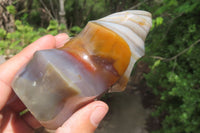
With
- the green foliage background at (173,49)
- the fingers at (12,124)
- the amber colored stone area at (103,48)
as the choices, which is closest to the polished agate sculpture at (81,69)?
the amber colored stone area at (103,48)

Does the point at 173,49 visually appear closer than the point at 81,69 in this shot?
No

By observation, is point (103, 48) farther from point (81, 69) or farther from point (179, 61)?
point (179, 61)

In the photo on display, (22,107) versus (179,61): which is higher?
(22,107)

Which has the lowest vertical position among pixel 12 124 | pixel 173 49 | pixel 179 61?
pixel 179 61

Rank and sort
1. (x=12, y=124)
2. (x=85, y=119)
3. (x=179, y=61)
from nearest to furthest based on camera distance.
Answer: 1. (x=85, y=119)
2. (x=12, y=124)
3. (x=179, y=61)

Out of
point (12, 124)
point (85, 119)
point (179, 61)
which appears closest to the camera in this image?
point (85, 119)

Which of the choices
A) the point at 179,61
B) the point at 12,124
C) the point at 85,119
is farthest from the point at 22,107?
the point at 179,61

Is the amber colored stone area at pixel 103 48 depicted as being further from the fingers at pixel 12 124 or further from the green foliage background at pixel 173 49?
the green foliage background at pixel 173 49
